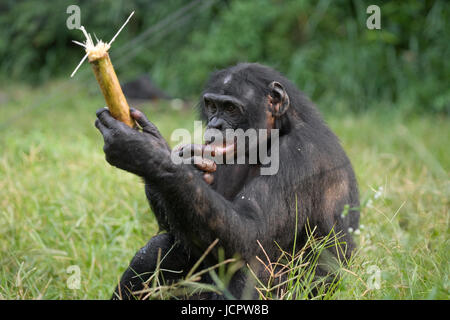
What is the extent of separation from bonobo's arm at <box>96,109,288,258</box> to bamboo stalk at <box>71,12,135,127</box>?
56 mm

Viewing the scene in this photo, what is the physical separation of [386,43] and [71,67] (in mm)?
7461

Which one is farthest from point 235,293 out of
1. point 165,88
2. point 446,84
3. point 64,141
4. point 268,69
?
point 165,88

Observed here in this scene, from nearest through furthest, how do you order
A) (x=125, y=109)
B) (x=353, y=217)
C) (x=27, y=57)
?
1. (x=125, y=109)
2. (x=353, y=217)
3. (x=27, y=57)

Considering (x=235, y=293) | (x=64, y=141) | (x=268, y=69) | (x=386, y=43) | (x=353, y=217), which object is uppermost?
(x=386, y=43)

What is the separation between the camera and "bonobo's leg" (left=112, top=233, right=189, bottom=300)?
382cm

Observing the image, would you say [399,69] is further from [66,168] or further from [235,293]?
[235,293]

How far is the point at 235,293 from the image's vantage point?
3445 millimetres

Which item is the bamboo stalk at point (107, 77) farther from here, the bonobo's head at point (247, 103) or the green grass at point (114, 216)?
the green grass at point (114, 216)

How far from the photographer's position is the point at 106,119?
3.05 metres

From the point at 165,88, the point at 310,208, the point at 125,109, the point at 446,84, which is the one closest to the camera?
the point at 125,109

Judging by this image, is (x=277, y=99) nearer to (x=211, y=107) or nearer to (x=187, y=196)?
(x=211, y=107)

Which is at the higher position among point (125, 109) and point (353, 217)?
point (125, 109)

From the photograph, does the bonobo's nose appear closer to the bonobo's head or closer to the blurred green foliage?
the bonobo's head

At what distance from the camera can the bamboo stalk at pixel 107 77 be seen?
2.85 m
